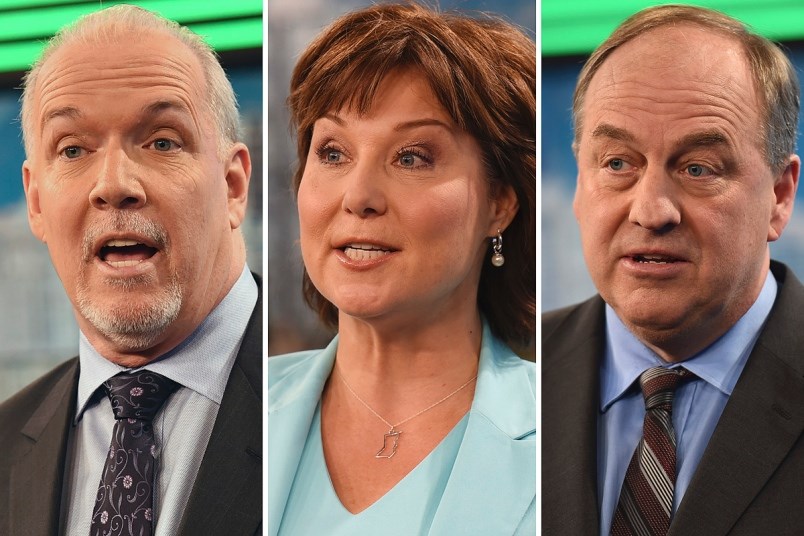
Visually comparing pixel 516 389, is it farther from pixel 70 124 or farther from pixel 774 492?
pixel 70 124

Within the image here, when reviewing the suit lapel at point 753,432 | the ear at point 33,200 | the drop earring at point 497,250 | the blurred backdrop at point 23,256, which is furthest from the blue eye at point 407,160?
the ear at point 33,200

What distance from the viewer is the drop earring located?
8.84ft

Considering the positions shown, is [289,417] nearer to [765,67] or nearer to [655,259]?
[655,259]

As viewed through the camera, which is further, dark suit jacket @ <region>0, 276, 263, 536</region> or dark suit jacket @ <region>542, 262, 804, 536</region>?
dark suit jacket @ <region>0, 276, 263, 536</region>

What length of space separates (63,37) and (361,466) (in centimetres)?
154

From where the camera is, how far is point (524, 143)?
2.69m

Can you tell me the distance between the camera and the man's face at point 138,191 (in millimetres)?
2781

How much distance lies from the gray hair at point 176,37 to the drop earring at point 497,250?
2.67 feet

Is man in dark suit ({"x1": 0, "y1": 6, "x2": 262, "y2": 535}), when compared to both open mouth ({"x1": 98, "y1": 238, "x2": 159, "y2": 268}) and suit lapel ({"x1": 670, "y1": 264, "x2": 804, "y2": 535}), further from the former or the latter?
suit lapel ({"x1": 670, "y1": 264, "x2": 804, "y2": 535})

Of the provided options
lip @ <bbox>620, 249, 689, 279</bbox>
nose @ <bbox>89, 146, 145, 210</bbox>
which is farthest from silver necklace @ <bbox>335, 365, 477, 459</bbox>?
nose @ <bbox>89, 146, 145, 210</bbox>

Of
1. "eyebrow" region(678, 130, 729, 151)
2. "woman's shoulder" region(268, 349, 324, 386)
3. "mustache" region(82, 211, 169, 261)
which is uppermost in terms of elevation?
"eyebrow" region(678, 130, 729, 151)

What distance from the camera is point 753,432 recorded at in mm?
2471

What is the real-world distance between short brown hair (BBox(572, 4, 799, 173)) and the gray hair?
1.10 metres

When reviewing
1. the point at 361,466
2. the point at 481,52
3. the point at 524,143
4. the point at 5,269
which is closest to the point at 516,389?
the point at 361,466
